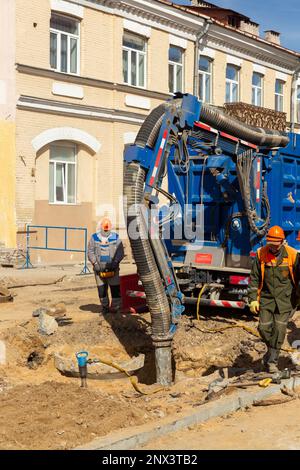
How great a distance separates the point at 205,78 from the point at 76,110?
6.96 m

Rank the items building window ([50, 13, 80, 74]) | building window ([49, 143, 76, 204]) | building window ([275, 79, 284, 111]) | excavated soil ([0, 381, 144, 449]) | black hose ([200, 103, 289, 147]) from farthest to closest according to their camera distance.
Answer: building window ([275, 79, 284, 111])
building window ([49, 143, 76, 204])
building window ([50, 13, 80, 74])
black hose ([200, 103, 289, 147])
excavated soil ([0, 381, 144, 449])

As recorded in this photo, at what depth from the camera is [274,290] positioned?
777 cm

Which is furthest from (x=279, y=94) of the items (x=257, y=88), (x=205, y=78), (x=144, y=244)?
(x=144, y=244)

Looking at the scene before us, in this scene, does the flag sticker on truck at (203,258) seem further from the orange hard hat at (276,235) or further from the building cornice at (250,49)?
the building cornice at (250,49)

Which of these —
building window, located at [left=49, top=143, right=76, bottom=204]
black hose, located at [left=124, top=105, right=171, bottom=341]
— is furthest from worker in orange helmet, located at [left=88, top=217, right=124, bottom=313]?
building window, located at [left=49, top=143, right=76, bottom=204]

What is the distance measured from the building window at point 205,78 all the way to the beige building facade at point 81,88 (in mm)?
188

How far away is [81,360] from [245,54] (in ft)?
70.7

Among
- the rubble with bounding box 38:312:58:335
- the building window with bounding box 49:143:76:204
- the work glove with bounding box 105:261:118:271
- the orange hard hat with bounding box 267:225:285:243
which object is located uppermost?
the building window with bounding box 49:143:76:204

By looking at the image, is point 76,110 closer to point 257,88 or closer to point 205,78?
point 205,78

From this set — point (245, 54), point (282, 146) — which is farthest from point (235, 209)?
point (245, 54)

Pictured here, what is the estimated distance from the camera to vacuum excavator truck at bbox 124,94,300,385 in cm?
903

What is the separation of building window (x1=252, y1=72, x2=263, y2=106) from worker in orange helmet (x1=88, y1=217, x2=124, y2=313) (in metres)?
18.4

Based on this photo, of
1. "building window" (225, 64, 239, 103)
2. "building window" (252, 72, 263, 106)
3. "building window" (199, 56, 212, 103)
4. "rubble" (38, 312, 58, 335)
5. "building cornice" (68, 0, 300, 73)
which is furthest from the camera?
"building window" (252, 72, 263, 106)

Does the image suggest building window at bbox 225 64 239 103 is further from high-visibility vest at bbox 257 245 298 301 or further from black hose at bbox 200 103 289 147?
high-visibility vest at bbox 257 245 298 301
